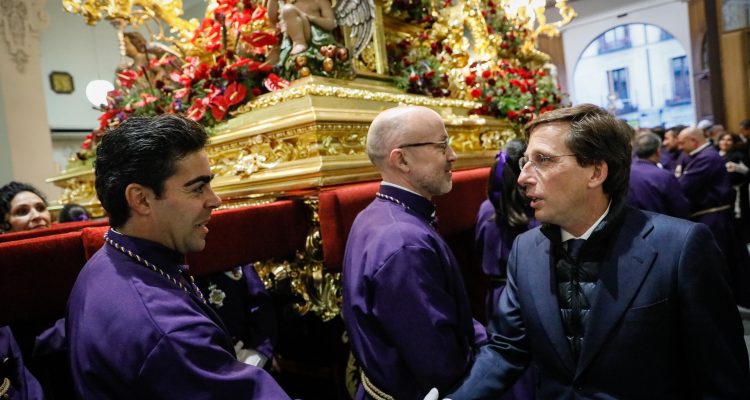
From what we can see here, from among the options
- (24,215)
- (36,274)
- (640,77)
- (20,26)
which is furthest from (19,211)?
(640,77)

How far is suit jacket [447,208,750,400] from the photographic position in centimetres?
→ 128

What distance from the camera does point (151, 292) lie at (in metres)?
1.16

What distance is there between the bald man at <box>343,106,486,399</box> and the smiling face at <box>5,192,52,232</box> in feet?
8.08

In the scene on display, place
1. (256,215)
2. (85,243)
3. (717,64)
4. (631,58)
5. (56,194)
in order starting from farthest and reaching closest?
(631,58), (717,64), (56,194), (256,215), (85,243)

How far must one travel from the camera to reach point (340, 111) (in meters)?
3.40

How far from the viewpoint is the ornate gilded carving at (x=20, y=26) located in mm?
7824

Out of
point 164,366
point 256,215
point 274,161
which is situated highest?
point 274,161

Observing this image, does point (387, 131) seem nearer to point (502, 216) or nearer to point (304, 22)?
point (502, 216)

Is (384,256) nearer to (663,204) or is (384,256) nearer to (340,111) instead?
(340,111)

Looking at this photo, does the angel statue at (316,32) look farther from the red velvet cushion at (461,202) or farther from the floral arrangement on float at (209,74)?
the red velvet cushion at (461,202)

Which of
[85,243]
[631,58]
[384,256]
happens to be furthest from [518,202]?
A: [631,58]

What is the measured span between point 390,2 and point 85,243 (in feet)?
12.8

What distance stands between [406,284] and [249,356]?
3.13 feet

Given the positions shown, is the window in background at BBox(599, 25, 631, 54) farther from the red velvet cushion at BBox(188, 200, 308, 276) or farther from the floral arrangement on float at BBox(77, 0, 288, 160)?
the red velvet cushion at BBox(188, 200, 308, 276)
